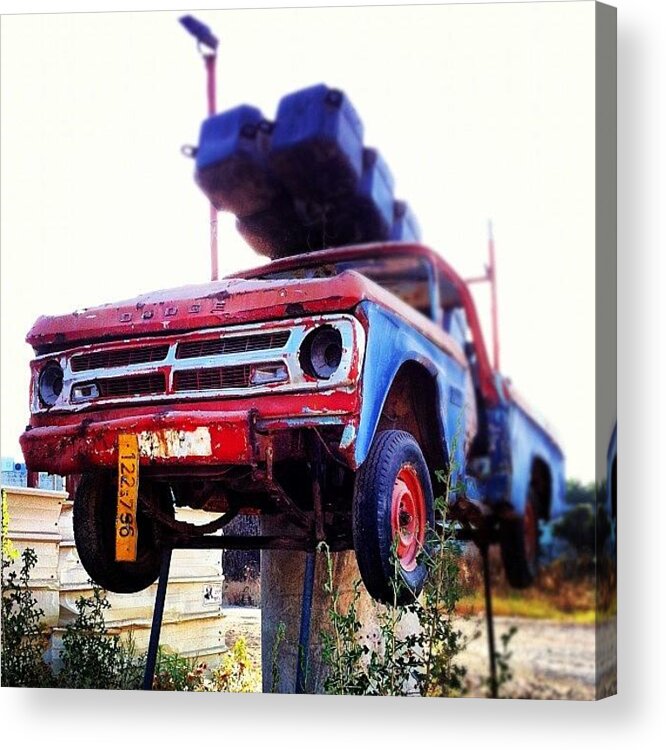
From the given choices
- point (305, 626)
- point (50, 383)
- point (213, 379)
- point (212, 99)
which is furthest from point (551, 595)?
point (212, 99)

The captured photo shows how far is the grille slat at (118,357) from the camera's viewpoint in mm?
4758

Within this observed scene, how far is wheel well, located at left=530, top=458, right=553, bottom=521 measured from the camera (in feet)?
14.5

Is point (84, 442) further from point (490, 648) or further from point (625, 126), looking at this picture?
point (625, 126)

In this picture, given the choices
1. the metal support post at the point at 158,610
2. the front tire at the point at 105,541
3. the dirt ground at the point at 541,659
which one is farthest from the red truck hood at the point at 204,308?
the dirt ground at the point at 541,659

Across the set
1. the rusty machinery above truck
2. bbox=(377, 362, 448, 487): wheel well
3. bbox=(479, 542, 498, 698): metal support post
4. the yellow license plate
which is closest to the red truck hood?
the rusty machinery above truck

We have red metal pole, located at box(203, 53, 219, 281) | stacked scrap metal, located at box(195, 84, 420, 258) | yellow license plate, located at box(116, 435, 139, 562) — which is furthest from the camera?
red metal pole, located at box(203, 53, 219, 281)

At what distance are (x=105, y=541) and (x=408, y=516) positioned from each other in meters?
1.07

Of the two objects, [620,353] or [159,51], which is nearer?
[620,353]

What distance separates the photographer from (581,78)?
14.6 ft

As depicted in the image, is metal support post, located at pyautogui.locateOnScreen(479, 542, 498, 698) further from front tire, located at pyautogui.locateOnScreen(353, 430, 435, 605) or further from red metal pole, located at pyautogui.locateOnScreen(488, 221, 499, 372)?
red metal pole, located at pyautogui.locateOnScreen(488, 221, 499, 372)

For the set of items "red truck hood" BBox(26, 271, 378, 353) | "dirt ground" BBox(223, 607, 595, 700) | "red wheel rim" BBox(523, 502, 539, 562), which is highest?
"red truck hood" BBox(26, 271, 378, 353)

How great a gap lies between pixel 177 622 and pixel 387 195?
1562mm

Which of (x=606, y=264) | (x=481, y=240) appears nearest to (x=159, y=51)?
(x=481, y=240)

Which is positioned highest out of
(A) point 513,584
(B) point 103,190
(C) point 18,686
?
(B) point 103,190
